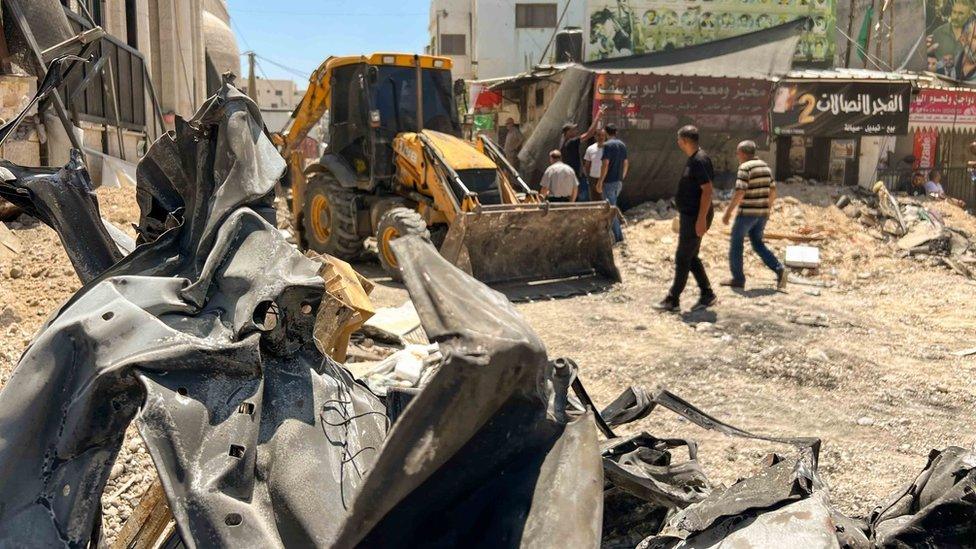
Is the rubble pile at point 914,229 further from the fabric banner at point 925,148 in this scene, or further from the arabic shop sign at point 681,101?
the fabric banner at point 925,148

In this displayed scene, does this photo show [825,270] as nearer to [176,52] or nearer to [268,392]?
[268,392]

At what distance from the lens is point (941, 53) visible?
3023 centimetres

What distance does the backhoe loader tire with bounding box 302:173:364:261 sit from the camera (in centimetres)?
986

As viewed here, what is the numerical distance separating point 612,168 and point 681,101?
16.0 feet

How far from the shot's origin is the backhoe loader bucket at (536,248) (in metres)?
8.24

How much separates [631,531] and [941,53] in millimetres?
33771

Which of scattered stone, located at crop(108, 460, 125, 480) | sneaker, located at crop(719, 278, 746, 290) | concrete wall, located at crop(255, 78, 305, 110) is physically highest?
concrete wall, located at crop(255, 78, 305, 110)

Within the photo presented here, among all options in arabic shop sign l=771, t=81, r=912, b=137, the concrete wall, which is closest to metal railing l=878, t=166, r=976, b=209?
arabic shop sign l=771, t=81, r=912, b=137

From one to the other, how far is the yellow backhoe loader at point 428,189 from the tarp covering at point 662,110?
5.07 m

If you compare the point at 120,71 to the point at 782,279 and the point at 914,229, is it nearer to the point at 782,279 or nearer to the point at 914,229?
the point at 782,279

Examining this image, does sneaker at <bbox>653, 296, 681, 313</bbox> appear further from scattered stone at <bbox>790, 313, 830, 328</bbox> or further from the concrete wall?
the concrete wall

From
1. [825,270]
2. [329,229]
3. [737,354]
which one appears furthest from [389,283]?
[825,270]

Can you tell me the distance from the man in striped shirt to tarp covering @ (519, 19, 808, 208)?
6.31 m

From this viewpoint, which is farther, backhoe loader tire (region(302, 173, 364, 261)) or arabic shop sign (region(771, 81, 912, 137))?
arabic shop sign (region(771, 81, 912, 137))
